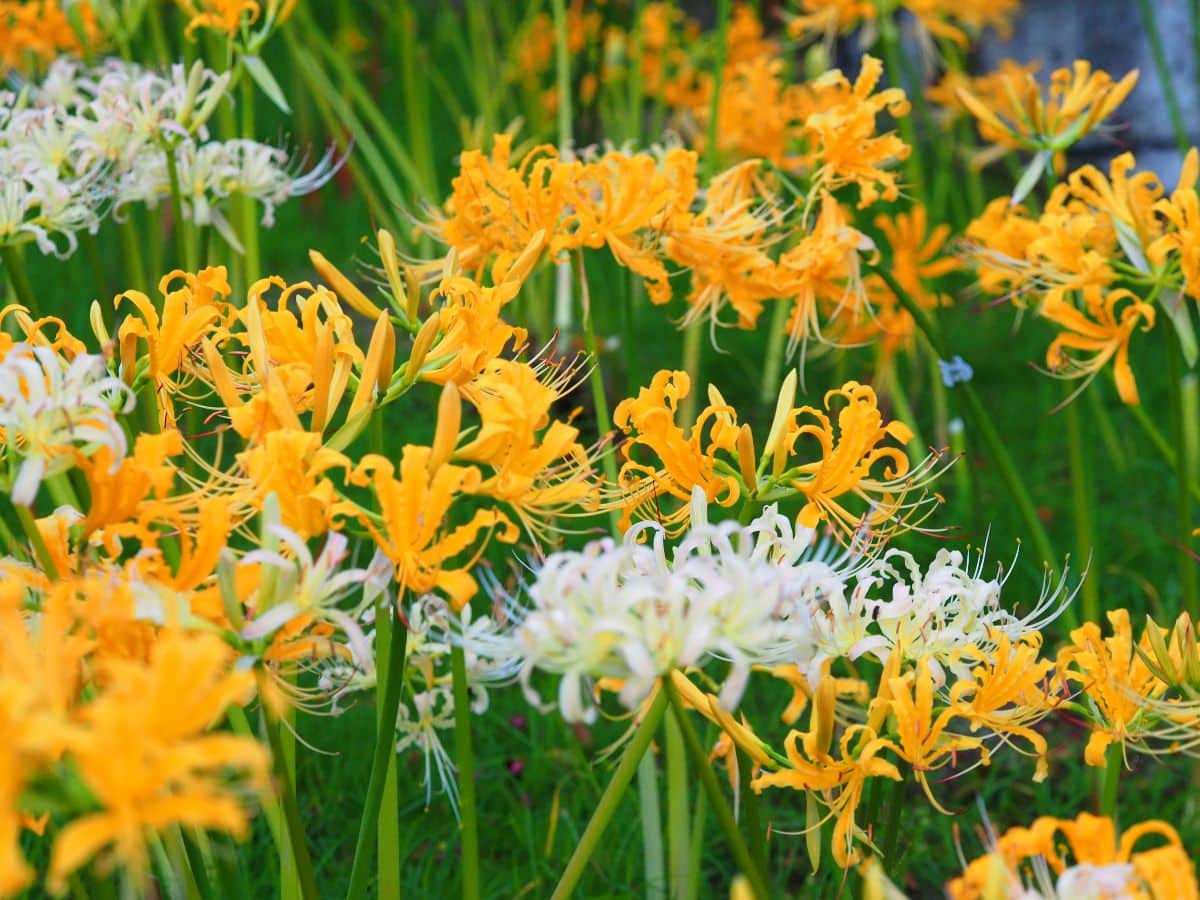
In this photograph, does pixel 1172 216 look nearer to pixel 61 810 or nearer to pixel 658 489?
pixel 658 489

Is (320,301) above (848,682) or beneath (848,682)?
above

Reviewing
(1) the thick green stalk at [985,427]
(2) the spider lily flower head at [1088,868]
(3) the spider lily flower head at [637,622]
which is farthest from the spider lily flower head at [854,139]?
(2) the spider lily flower head at [1088,868]

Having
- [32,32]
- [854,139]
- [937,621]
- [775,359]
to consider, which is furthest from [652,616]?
[32,32]

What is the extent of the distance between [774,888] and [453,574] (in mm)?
1061

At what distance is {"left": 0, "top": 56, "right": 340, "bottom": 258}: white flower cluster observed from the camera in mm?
1796

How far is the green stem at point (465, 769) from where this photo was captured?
1.30 m

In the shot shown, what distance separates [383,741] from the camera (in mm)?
1104

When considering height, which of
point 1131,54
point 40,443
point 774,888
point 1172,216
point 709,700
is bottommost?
point 774,888

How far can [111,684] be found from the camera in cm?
85

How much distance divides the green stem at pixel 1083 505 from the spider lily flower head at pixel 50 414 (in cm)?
134

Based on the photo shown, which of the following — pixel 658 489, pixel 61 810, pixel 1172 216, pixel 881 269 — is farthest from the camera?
pixel 881 269

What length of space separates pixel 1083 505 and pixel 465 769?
3.48 feet

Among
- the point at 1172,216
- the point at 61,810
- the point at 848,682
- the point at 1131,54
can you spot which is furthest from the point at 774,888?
the point at 1131,54

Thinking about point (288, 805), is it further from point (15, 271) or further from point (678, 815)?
point (15, 271)
